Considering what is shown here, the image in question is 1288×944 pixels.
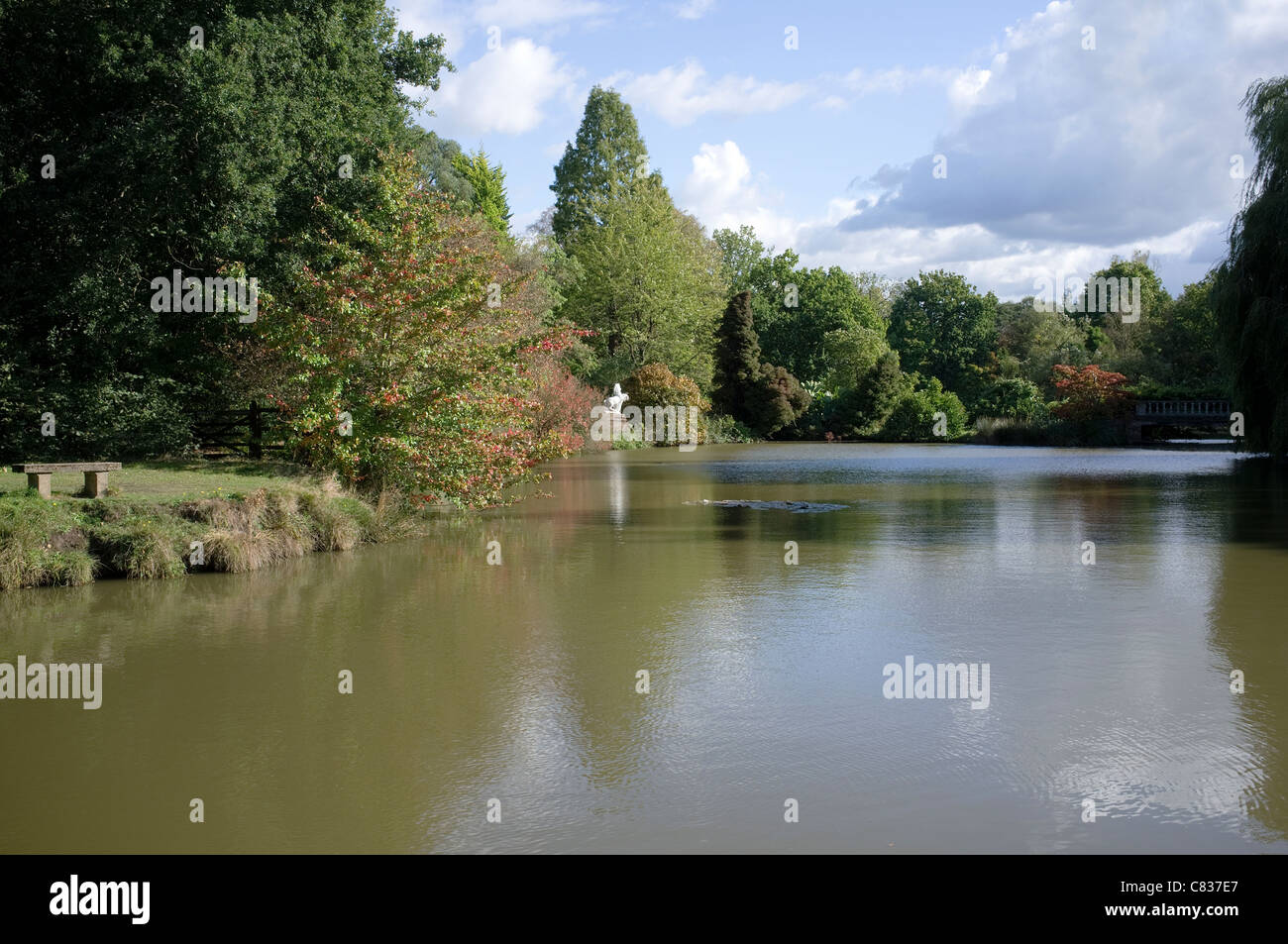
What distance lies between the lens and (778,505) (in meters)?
18.6

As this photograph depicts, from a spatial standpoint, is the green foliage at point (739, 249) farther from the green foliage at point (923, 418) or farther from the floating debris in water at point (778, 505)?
the floating debris in water at point (778, 505)

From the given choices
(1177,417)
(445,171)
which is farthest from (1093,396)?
(445,171)

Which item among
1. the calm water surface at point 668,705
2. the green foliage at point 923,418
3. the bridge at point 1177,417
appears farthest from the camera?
the green foliage at point 923,418

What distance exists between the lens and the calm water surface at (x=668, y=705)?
4.57 metres

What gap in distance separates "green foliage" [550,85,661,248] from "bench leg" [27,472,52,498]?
136ft

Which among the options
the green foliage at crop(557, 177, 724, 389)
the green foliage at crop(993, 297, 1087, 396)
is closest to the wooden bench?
the green foliage at crop(557, 177, 724, 389)

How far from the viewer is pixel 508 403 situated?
1469 cm

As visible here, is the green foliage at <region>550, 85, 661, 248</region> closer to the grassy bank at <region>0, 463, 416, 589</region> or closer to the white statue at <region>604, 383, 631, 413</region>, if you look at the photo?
the white statue at <region>604, 383, 631, 413</region>

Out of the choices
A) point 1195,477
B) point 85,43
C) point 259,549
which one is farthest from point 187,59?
point 1195,477

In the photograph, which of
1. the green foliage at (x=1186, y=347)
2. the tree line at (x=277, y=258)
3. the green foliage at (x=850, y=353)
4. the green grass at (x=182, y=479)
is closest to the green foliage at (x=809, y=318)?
the green foliage at (x=850, y=353)

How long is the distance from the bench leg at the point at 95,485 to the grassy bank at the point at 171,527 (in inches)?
4.9

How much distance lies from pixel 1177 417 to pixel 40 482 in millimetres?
37806

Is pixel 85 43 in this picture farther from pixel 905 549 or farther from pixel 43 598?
pixel 905 549

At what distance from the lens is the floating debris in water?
58.4 feet
